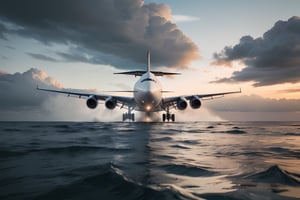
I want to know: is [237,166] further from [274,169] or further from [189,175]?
[189,175]

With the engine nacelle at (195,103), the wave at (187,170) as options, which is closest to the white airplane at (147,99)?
the engine nacelle at (195,103)

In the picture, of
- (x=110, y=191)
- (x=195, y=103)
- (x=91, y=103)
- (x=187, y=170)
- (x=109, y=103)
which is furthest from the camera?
(x=195, y=103)

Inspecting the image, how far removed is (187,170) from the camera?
4141 mm

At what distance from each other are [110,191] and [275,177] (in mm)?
2619

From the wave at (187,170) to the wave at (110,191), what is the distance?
1.15 meters

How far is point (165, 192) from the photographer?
8.59ft

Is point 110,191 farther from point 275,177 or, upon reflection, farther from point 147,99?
point 147,99

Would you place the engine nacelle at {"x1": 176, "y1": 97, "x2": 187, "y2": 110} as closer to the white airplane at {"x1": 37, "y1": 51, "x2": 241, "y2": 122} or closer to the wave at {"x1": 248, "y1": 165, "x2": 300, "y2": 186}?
the white airplane at {"x1": 37, "y1": 51, "x2": 241, "y2": 122}

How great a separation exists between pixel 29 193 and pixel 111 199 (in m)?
1.02

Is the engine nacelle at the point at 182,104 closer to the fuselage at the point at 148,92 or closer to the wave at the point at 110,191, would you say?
the fuselage at the point at 148,92

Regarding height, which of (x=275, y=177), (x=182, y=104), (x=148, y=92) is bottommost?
(x=275, y=177)

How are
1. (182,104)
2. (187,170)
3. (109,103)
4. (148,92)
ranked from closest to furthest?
1. (187,170)
2. (148,92)
3. (109,103)
4. (182,104)

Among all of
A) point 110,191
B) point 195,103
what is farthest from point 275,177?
point 195,103

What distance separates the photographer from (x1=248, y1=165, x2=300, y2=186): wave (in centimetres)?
334
